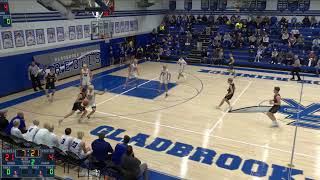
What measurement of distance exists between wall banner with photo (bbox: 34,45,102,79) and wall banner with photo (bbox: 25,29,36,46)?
2.70 feet

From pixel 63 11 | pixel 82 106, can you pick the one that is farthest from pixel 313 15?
pixel 82 106

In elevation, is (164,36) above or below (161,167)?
above

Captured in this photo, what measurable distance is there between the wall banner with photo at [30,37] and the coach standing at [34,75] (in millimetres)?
1529

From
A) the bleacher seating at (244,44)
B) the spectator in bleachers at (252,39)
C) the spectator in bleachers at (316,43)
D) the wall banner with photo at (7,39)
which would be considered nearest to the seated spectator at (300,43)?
the bleacher seating at (244,44)

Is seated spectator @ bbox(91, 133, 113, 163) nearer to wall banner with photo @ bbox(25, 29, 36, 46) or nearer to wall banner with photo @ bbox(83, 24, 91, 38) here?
wall banner with photo @ bbox(25, 29, 36, 46)

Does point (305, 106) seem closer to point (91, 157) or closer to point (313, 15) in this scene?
point (91, 157)

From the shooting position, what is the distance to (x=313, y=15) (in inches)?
1032

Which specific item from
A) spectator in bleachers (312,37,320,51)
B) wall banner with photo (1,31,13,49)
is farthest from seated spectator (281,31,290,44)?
wall banner with photo (1,31,13,49)

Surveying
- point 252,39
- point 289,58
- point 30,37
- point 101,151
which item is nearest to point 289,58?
point 289,58

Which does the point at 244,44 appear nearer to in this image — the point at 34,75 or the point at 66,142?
the point at 34,75

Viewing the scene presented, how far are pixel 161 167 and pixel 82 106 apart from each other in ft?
15.6

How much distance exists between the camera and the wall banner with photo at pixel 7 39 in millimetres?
15386
